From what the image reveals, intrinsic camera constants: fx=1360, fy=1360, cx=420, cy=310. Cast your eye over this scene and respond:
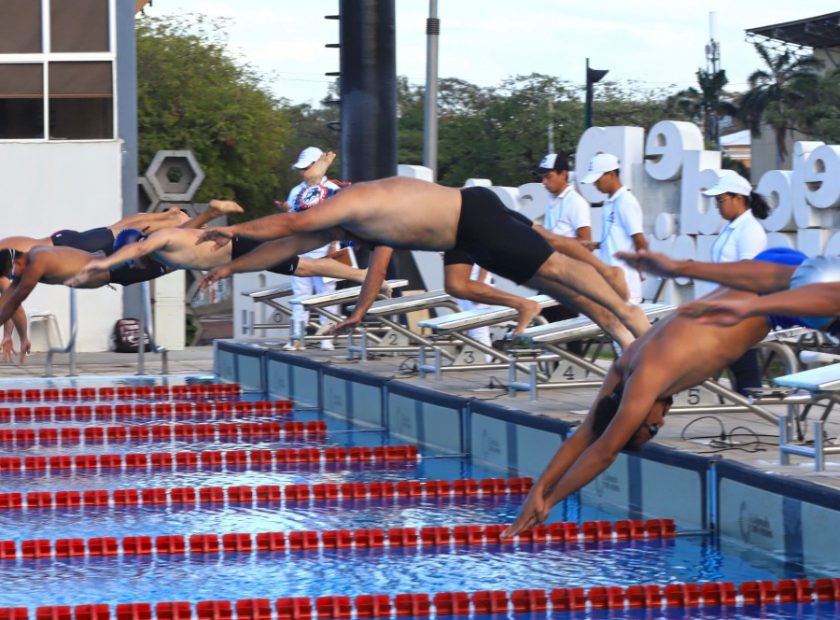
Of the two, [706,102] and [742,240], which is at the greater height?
[706,102]

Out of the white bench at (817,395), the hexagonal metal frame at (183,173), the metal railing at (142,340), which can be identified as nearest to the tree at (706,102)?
the hexagonal metal frame at (183,173)

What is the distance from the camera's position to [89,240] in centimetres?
1080

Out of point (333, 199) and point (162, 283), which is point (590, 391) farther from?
point (162, 283)

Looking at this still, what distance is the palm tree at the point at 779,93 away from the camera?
49.8 meters

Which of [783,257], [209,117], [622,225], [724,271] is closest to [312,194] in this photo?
[622,225]

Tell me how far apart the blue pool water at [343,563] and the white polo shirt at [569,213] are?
2.28 metres

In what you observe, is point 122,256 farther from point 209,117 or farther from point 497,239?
point 209,117

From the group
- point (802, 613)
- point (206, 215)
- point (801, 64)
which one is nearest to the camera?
point (802, 613)

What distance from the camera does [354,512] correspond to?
7.59 m

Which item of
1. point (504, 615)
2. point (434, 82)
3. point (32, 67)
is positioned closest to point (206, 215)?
point (504, 615)

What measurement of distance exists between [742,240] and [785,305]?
11.9 ft

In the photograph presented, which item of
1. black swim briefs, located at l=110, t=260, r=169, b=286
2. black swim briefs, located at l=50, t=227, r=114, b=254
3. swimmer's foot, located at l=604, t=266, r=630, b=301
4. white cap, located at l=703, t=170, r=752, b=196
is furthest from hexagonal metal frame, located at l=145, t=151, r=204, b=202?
swimmer's foot, located at l=604, t=266, r=630, b=301

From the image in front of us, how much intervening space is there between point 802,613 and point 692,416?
3118 millimetres

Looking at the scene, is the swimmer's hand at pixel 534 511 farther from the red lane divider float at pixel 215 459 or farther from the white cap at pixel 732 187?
the red lane divider float at pixel 215 459
